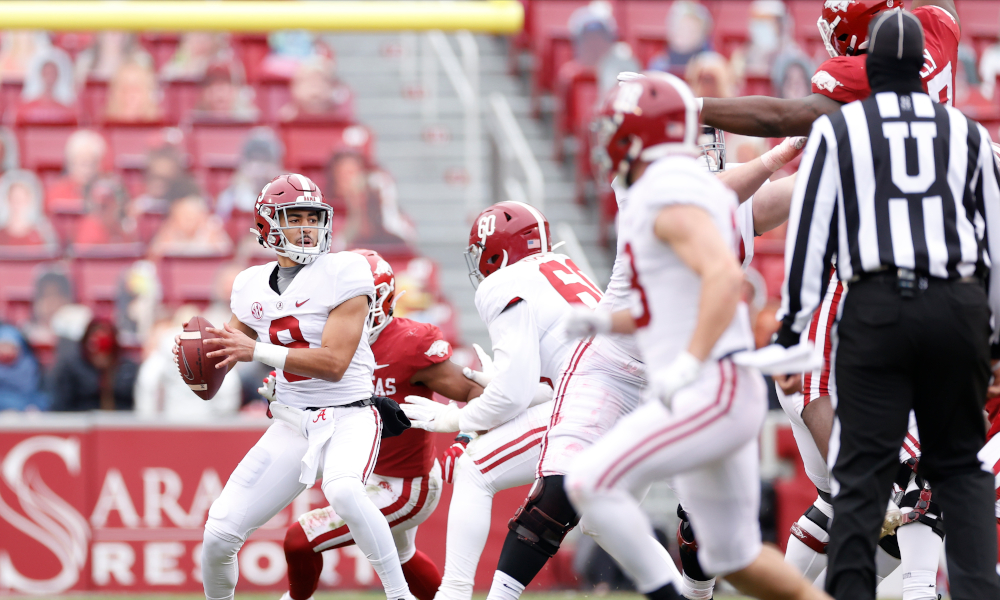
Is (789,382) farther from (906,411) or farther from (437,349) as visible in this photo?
(437,349)

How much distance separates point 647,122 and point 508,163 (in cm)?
653

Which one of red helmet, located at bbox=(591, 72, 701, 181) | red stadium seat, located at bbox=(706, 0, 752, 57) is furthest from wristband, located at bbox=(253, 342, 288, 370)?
red stadium seat, located at bbox=(706, 0, 752, 57)

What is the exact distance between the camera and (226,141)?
10.3 metres

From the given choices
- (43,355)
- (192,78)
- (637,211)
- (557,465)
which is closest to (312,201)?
(557,465)

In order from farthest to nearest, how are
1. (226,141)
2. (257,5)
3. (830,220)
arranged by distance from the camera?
(226,141) < (257,5) < (830,220)

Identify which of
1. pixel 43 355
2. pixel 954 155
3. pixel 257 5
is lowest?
pixel 43 355

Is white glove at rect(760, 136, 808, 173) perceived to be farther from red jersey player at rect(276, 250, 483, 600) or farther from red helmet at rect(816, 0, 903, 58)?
red jersey player at rect(276, 250, 483, 600)

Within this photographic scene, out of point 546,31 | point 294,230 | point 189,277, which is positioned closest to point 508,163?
point 546,31

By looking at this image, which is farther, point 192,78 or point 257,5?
point 192,78

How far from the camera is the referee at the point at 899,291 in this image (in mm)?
3557

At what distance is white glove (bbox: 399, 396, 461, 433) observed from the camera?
5.09 m

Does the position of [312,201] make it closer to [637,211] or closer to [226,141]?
[637,211]

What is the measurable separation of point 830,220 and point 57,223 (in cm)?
758

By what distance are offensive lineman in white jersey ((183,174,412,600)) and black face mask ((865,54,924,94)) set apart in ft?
7.14
